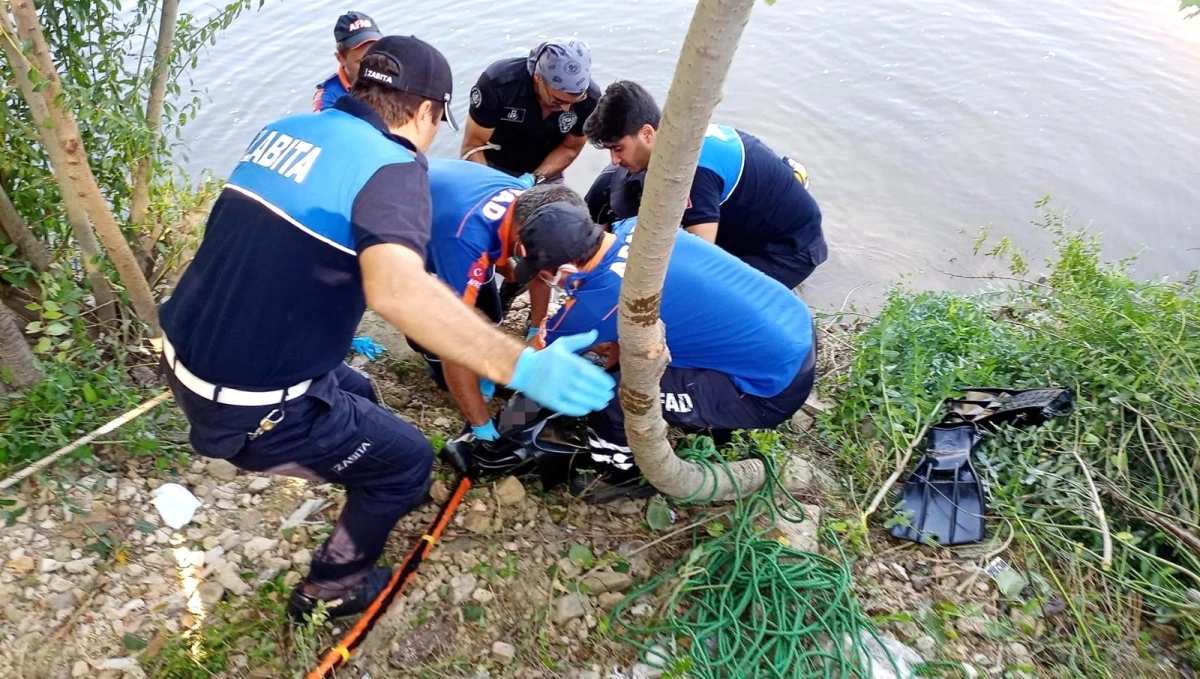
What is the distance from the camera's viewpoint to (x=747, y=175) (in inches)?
151

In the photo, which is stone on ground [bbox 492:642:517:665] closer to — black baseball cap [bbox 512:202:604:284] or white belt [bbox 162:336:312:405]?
white belt [bbox 162:336:312:405]

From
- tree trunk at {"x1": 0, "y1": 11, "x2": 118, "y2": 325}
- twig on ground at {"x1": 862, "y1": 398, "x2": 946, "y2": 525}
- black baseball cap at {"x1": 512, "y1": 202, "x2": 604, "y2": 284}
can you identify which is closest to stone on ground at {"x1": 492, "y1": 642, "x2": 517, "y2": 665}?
black baseball cap at {"x1": 512, "y1": 202, "x2": 604, "y2": 284}

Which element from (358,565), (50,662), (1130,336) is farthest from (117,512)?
(1130,336)

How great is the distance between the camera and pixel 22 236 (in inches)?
118

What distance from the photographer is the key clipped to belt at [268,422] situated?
2174mm

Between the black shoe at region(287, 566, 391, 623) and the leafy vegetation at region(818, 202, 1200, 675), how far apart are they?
78.0 inches

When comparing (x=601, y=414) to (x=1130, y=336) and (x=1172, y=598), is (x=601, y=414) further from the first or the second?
(x=1130, y=336)

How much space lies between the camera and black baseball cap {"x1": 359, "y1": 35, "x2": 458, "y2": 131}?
2207 mm

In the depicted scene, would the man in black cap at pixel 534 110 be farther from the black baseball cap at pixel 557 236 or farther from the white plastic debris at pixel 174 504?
the white plastic debris at pixel 174 504

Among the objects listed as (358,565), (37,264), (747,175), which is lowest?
(358,565)

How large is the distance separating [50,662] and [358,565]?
97 cm

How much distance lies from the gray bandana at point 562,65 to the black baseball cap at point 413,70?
1873 mm

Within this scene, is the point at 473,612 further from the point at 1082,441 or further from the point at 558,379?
the point at 1082,441

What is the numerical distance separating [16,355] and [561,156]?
9.80 feet
